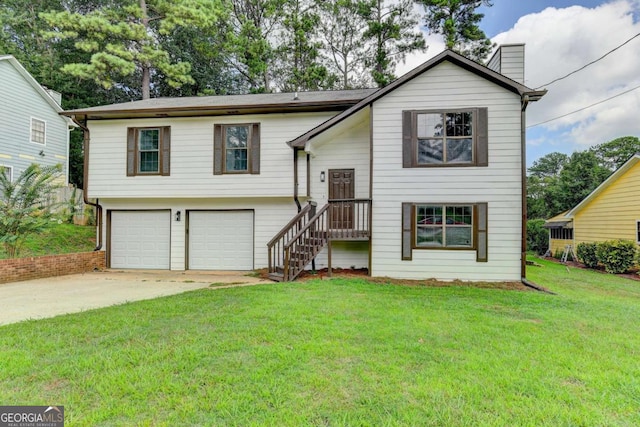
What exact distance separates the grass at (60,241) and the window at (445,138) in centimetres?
985

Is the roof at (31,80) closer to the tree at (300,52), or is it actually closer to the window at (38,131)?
the window at (38,131)

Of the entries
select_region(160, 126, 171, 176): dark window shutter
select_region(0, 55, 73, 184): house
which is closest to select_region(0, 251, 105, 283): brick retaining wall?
select_region(160, 126, 171, 176): dark window shutter

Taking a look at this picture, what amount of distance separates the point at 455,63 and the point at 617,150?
116ft

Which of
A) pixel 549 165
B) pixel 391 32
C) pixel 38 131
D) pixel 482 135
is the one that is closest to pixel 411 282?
pixel 482 135

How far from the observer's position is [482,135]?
769 cm

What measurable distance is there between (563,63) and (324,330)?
16.9 meters

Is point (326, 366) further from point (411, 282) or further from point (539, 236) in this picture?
point (539, 236)

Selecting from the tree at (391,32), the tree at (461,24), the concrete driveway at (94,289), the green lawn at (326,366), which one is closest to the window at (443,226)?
the green lawn at (326,366)

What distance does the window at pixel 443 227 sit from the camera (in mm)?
7730

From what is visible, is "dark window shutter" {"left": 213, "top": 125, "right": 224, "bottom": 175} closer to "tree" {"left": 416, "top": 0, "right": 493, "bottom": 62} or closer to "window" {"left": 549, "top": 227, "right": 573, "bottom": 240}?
"tree" {"left": 416, "top": 0, "right": 493, "bottom": 62}

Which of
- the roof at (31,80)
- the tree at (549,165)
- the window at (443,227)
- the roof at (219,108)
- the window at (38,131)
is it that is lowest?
the window at (443,227)

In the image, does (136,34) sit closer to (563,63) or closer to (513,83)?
(513,83)

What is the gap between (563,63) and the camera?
46.1 ft

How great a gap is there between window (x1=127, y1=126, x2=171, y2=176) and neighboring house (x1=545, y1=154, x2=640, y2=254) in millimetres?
17525
